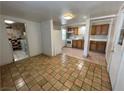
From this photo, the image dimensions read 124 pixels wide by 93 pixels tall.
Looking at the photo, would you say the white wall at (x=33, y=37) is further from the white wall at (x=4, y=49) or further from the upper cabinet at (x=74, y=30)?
the upper cabinet at (x=74, y=30)

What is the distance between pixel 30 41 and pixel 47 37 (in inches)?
40.0

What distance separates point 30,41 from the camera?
3635mm

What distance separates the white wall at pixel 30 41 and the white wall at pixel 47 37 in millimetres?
317

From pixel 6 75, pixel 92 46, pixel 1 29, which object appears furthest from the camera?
pixel 92 46

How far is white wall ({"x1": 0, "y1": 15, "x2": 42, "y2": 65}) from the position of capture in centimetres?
264

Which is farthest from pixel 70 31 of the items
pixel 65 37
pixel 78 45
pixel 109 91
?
pixel 109 91

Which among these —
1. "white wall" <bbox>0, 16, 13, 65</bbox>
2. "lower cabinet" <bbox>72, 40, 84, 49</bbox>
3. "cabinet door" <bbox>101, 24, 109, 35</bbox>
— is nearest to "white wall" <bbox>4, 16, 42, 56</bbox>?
"white wall" <bbox>0, 16, 13, 65</bbox>

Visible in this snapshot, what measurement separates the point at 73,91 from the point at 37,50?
131 inches

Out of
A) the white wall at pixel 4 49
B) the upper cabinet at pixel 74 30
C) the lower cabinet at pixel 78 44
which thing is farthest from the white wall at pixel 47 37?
the upper cabinet at pixel 74 30

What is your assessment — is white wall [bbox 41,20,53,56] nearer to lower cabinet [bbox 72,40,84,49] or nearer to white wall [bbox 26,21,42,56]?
white wall [bbox 26,21,42,56]

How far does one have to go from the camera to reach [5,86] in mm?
1630

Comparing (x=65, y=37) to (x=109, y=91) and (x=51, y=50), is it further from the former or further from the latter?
(x=109, y=91)

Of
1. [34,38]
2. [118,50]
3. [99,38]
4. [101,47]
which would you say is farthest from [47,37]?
[99,38]

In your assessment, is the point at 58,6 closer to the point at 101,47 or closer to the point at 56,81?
the point at 56,81
